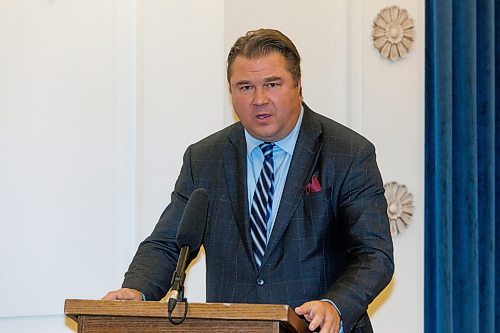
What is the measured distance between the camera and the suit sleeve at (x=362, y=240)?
2580 millimetres

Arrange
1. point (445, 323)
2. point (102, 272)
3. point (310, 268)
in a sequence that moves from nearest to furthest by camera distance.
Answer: point (310, 268) → point (102, 272) → point (445, 323)

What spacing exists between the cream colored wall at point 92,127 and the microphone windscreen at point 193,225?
1.32m

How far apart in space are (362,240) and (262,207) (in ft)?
1.15

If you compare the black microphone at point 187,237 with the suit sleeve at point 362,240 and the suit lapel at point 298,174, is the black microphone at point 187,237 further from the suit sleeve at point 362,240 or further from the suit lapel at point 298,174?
the suit lapel at point 298,174

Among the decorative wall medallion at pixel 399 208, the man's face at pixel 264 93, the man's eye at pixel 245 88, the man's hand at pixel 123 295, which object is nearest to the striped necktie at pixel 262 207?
the man's face at pixel 264 93

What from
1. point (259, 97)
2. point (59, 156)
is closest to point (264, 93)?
point (259, 97)

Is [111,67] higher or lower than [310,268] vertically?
higher

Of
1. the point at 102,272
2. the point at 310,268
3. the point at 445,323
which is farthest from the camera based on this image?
the point at 445,323

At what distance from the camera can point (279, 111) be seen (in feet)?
9.57

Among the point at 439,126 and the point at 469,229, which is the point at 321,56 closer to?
the point at 439,126

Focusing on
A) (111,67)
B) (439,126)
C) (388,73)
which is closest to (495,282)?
(439,126)

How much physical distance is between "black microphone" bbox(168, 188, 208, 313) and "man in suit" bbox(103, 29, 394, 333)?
599 mm

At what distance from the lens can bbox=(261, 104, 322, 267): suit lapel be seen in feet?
9.31

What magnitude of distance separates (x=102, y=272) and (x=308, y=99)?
4.12 ft
